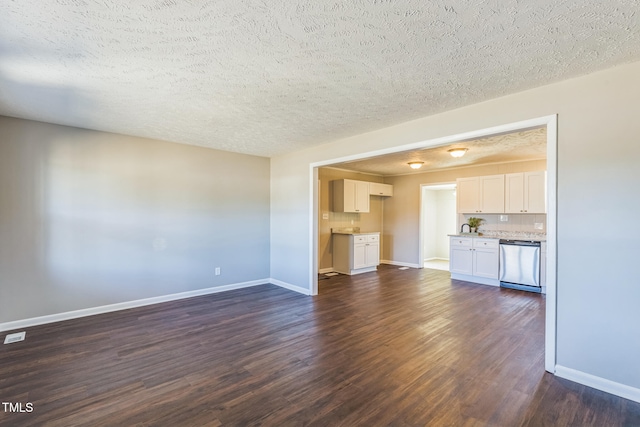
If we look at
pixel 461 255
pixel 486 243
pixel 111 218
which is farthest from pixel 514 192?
pixel 111 218

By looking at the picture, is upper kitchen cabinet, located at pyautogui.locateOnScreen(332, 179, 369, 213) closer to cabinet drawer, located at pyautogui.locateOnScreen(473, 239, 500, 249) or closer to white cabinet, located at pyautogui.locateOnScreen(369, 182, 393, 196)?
white cabinet, located at pyautogui.locateOnScreen(369, 182, 393, 196)

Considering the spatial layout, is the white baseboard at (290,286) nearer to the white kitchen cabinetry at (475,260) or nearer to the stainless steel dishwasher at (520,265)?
the white kitchen cabinetry at (475,260)

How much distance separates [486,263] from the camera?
577cm

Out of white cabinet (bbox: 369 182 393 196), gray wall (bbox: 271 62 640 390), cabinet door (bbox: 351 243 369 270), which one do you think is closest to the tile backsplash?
white cabinet (bbox: 369 182 393 196)

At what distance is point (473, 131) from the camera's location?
2.96 m

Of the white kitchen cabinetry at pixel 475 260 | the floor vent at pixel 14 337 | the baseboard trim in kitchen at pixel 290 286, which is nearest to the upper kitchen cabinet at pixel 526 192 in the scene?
the white kitchen cabinetry at pixel 475 260

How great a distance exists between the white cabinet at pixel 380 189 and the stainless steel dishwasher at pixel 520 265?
3058 millimetres

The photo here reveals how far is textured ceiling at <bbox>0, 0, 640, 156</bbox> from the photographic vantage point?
1647mm

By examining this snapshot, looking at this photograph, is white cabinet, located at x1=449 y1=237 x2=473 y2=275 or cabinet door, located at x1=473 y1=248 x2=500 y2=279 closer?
cabinet door, located at x1=473 y1=248 x2=500 y2=279

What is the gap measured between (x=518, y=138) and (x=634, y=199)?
2.35 metres

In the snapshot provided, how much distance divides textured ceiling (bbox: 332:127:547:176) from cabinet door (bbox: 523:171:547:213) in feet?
1.31

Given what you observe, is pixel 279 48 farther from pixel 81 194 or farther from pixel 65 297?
pixel 65 297

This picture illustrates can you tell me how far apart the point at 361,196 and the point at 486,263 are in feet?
9.94

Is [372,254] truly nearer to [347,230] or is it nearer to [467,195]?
[347,230]
